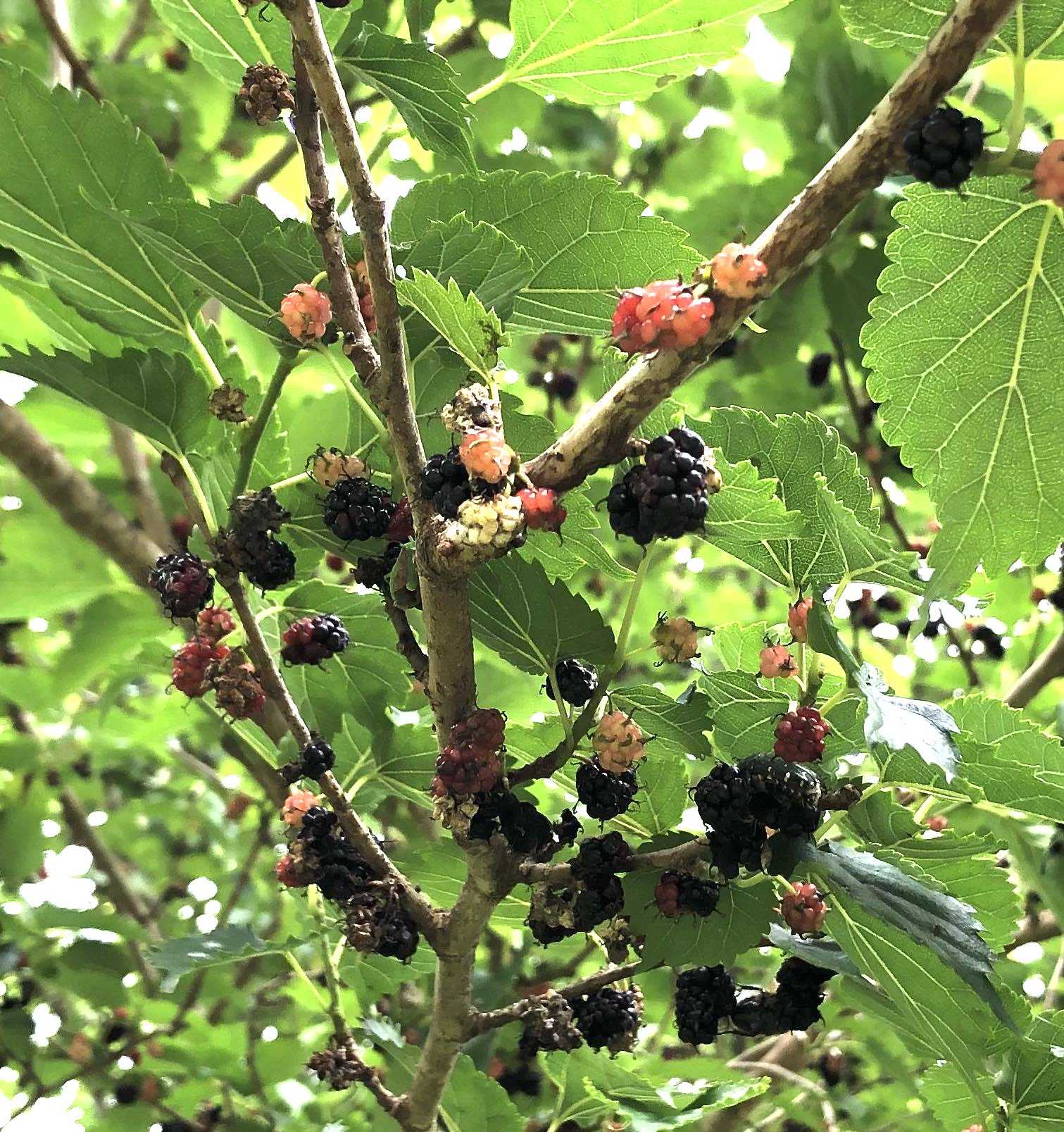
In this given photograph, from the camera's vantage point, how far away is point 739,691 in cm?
84

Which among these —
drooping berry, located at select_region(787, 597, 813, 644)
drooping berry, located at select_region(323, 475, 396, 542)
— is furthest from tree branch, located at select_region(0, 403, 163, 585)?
drooping berry, located at select_region(787, 597, 813, 644)

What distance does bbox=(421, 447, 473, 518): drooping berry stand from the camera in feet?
2.22

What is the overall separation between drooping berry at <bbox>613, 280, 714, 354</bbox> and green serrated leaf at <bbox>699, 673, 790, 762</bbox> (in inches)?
11.6

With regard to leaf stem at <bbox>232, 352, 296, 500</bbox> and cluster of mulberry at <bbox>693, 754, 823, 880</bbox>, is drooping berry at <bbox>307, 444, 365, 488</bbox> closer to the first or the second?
leaf stem at <bbox>232, 352, 296, 500</bbox>

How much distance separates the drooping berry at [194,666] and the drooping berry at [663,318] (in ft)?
1.70

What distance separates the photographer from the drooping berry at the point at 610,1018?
1.08m

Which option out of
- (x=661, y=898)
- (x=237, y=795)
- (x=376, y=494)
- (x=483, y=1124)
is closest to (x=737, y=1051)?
(x=483, y=1124)

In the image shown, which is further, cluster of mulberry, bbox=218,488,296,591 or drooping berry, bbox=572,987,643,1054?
drooping berry, bbox=572,987,643,1054

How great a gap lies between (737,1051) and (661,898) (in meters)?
1.57

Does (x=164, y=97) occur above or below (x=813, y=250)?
above

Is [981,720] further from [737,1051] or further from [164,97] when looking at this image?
[164,97]

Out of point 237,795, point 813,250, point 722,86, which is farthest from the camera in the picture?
point 237,795

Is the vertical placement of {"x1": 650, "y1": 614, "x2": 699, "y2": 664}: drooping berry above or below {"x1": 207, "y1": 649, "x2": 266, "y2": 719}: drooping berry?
below

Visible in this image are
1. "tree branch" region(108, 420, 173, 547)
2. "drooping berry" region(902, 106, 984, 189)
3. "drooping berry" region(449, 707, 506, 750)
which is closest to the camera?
"drooping berry" region(902, 106, 984, 189)
